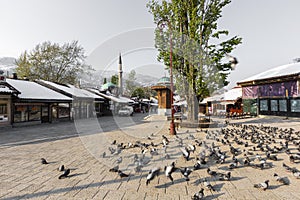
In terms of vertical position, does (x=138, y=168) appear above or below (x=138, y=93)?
below

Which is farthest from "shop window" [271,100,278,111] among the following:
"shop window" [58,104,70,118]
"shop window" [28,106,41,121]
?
"shop window" [28,106,41,121]

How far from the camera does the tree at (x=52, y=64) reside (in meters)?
30.3

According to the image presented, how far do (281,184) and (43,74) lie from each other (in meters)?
34.8

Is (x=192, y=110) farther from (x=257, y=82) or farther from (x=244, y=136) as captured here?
(x=257, y=82)

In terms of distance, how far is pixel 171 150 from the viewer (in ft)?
24.6

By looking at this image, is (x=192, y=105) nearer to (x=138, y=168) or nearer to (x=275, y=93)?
(x=138, y=168)

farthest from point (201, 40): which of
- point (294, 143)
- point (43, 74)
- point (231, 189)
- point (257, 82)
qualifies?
point (43, 74)

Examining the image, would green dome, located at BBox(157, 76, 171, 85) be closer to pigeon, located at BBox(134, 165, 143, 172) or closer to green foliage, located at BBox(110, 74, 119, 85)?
pigeon, located at BBox(134, 165, 143, 172)

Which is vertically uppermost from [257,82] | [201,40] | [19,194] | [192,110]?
[201,40]

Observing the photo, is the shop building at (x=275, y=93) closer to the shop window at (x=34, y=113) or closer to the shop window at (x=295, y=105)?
the shop window at (x=295, y=105)

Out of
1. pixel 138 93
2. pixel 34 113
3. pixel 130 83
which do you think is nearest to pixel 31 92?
pixel 34 113

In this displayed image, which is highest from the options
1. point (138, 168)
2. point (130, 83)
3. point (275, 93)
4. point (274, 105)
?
point (130, 83)

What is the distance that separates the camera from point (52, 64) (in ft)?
104

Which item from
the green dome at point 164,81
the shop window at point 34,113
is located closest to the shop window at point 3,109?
the shop window at point 34,113
